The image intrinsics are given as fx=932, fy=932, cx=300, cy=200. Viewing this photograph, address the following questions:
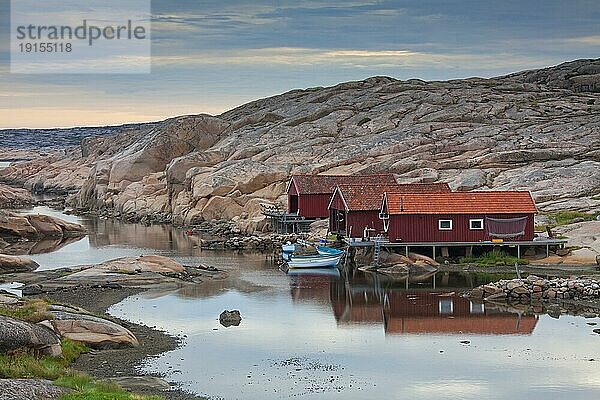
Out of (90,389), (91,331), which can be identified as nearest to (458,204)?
(91,331)

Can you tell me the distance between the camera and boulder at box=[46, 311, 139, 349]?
3391cm

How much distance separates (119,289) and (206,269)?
1043 cm

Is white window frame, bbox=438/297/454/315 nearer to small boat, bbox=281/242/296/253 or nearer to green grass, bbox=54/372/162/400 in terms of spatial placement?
small boat, bbox=281/242/296/253

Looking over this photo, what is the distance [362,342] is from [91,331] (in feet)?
36.0

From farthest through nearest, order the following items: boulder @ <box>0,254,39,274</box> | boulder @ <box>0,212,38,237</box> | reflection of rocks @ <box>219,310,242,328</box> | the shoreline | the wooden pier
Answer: boulder @ <box>0,212,38,237</box>, the wooden pier, boulder @ <box>0,254,39,274</box>, reflection of rocks @ <box>219,310,242,328</box>, the shoreline

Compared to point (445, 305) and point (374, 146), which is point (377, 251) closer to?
point (445, 305)

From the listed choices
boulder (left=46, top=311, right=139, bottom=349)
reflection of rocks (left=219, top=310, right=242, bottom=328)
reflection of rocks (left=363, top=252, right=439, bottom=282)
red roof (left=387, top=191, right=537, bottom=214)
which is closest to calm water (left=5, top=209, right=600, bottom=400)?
reflection of rocks (left=219, top=310, right=242, bottom=328)

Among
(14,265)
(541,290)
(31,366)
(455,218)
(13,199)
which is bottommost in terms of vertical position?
(31,366)

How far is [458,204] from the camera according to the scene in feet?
203

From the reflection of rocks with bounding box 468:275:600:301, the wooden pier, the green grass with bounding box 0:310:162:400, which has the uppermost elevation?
the wooden pier

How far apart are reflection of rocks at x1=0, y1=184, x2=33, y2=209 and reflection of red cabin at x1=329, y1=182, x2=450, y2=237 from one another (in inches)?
2641

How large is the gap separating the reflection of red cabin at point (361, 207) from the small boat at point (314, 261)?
3698mm

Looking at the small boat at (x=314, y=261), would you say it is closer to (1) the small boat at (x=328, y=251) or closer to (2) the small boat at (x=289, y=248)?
(1) the small boat at (x=328, y=251)

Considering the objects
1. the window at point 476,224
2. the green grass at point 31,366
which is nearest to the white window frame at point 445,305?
the window at point 476,224
